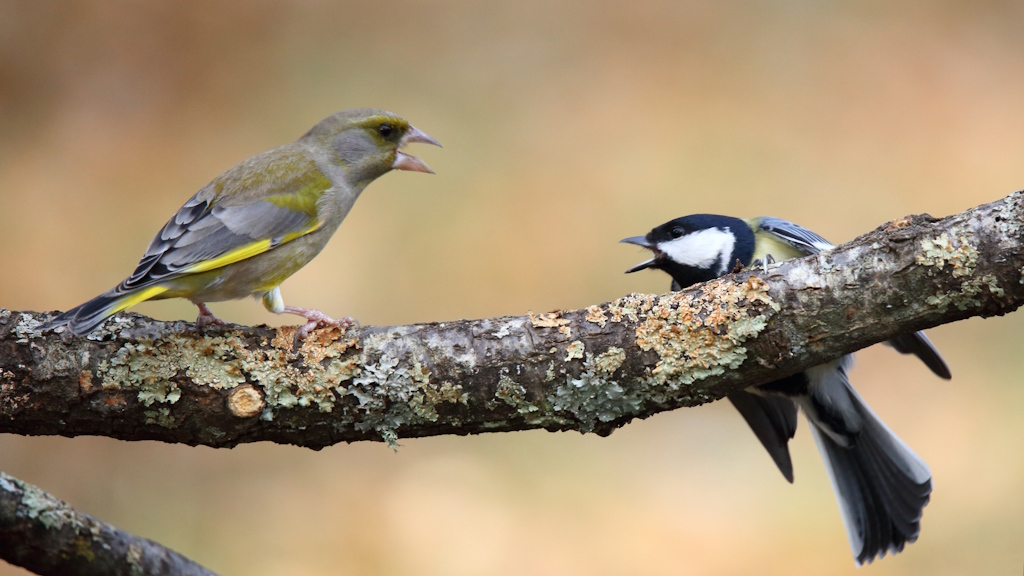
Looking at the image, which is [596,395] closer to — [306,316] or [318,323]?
[318,323]

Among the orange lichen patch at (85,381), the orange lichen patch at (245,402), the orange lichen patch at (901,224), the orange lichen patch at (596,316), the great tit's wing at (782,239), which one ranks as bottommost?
the orange lichen patch at (245,402)

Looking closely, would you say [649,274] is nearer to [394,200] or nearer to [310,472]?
[394,200]

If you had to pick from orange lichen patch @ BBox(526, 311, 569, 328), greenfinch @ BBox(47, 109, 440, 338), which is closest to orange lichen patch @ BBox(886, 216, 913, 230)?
orange lichen patch @ BBox(526, 311, 569, 328)

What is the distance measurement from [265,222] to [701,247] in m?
1.38

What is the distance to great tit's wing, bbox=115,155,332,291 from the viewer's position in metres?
2.19

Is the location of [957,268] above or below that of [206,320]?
below

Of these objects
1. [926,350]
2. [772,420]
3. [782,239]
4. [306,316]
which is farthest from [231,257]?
[926,350]

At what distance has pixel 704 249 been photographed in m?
2.84

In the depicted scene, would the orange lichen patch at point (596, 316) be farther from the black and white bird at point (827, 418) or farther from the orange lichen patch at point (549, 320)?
the black and white bird at point (827, 418)

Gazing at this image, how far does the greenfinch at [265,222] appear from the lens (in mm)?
2158

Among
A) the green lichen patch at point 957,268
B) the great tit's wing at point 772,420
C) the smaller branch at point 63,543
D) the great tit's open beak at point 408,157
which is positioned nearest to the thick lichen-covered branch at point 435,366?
the green lichen patch at point 957,268

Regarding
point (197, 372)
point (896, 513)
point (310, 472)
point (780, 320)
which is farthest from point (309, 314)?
point (310, 472)

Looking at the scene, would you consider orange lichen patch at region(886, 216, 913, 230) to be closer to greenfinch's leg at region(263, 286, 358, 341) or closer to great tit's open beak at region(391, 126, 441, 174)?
greenfinch's leg at region(263, 286, 358, 341)

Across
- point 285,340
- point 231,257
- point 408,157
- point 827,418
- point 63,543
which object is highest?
point 408,157
